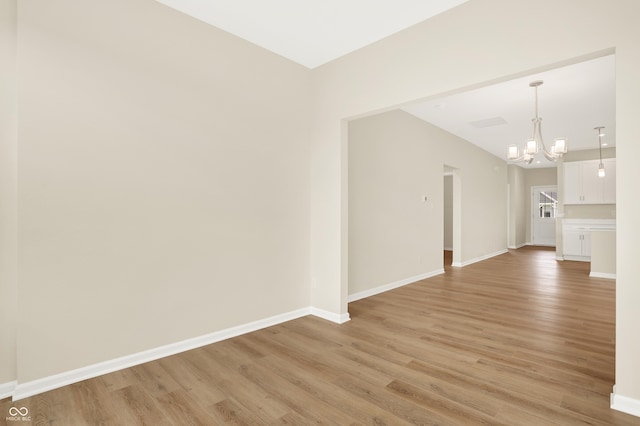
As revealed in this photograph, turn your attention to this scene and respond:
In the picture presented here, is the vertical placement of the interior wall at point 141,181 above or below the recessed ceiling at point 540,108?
below

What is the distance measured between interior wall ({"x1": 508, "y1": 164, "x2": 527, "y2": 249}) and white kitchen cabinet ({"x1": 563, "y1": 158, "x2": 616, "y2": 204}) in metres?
2.55

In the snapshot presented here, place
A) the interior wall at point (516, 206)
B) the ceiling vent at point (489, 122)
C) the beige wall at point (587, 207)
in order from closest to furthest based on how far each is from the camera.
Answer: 1. the ceiling vent at point (489, 122)
2. the beige wall at point (587, 207)
3. the interior wall at point (516, 206)

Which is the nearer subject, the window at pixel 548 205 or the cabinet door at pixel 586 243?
the cabinet door at pixel 586 243

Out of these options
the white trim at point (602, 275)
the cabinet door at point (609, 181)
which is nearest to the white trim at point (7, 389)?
the white trim at point (602, 275)

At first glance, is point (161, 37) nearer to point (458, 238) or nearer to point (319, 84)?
point (319, 84)

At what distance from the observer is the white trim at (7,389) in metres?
2.21

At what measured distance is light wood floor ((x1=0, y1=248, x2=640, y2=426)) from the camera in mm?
2043

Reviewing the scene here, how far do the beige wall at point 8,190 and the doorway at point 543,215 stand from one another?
570 inches

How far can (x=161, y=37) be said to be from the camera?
113 inches

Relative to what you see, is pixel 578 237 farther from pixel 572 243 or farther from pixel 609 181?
pixel 609 181

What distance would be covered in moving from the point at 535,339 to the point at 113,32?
15.5 ft

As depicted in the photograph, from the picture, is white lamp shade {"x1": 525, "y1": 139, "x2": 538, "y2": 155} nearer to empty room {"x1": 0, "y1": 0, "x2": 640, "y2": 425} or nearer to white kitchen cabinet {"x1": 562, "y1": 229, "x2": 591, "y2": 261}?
empty room {"x1": 0, "y1": 0, "x2": 640, "y2": 425}

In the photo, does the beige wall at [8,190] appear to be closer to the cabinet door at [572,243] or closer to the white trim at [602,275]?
the white trim at [602,275]

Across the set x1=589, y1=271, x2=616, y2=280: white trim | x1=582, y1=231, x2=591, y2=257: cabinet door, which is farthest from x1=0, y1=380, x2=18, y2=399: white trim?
x1=582, y1=231, x2=591, y2=257: cabinet door
